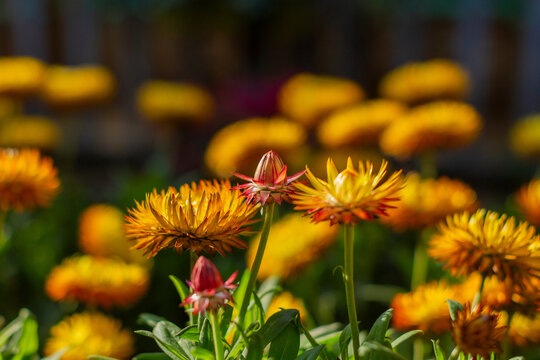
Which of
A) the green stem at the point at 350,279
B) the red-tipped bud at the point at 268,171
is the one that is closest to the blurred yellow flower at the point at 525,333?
the green stem at the point at 350,279

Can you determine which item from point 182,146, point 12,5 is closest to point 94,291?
point 182,146

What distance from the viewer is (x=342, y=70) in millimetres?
4672

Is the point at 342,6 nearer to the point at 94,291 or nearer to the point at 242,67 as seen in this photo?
the point at 242,67

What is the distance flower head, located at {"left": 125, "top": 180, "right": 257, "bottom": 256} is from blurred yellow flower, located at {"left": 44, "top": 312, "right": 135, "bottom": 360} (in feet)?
1.65

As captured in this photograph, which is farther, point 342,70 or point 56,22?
point 56,22

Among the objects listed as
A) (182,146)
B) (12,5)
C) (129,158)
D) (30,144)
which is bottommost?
(129,158)

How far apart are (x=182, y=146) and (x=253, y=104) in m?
0.64

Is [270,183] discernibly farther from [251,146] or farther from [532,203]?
[251,146]

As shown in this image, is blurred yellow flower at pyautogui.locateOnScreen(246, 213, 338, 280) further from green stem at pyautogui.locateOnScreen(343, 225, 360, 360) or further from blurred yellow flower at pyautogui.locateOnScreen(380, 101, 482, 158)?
green stem at pyautogui.locateOnScreen(343, 225, 360, 360)

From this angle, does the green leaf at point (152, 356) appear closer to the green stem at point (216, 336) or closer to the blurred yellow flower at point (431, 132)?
the green stem at point (216, 336)

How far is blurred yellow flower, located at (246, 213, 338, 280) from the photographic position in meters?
1.20

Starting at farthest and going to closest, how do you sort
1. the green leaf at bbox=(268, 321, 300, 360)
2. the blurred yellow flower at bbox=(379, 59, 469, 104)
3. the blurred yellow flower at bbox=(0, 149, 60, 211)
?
the blurred yellow flower at bbox=(379, 59, 469, 104) < the blurred yellow flower at bbox=(0, 149, 60, 211) < the green leaf at bbox=(268, 321, 300, 360)

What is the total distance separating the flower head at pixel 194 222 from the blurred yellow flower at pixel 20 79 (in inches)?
64.0

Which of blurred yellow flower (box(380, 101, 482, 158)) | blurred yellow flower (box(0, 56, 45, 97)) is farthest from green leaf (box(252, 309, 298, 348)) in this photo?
blurred yellow flower (box(0, 56, 45, 97))
